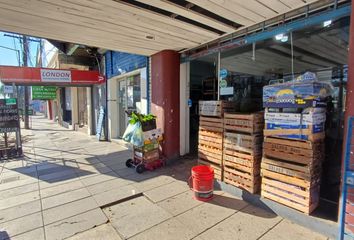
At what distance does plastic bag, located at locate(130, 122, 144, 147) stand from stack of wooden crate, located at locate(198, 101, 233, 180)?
1.26 metres

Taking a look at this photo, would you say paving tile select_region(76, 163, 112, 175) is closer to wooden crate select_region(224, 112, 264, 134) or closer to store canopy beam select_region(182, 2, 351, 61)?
wooden crate select_region(224, 112, 264, 134)

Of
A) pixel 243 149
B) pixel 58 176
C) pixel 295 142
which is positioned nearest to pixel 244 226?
pixel 243 149

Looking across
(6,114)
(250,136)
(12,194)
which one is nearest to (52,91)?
(6,114)

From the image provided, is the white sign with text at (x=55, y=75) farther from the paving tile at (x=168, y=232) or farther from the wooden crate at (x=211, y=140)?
the paving tile at (x=168, y=232)

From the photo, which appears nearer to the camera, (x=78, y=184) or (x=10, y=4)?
(x=10, y=4)

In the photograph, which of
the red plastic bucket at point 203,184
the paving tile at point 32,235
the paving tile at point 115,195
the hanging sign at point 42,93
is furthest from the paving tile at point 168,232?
the hanging sign at point 42,93

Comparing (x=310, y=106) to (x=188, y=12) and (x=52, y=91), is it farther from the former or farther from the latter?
(x=52, y=91)

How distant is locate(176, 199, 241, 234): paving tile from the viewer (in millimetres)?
2627

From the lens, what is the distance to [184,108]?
5.39 metres

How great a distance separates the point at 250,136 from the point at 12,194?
4226 millimetres

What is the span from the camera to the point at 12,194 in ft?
12.1

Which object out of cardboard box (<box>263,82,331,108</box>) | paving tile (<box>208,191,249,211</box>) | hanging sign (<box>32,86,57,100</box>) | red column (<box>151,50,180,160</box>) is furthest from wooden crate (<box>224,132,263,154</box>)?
hanging sign (<box>32,86,57,100</box>)

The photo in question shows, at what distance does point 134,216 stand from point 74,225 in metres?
0.77

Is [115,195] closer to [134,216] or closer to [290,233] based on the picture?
[134,216]
